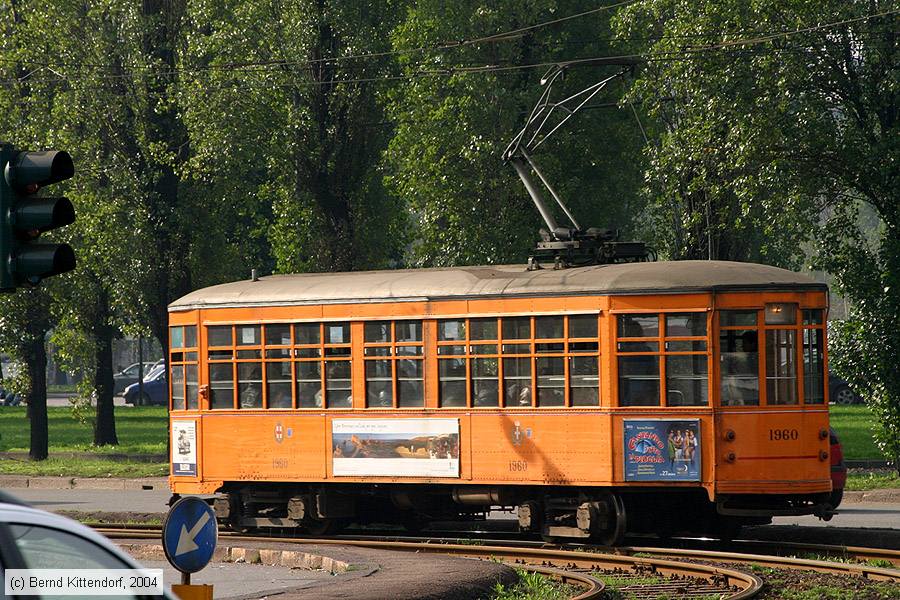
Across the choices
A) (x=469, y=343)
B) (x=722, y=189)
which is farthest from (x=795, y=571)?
(x=722, y=189)

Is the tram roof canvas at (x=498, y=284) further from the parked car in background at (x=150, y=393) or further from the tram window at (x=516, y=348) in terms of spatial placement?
the parked car in background at (x=150, y=393)

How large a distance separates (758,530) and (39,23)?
19567 mm

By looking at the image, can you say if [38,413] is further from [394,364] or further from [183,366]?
[394,364]

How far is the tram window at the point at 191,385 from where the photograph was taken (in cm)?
1922

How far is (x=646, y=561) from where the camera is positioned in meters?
14.4

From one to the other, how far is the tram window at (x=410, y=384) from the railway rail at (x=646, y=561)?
1.44 meters

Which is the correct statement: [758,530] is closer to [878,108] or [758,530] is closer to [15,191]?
[878,108]

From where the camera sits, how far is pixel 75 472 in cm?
2875

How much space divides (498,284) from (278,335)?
2809 millimetres

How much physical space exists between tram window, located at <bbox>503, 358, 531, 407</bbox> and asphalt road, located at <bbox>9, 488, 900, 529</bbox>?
3.81 meters

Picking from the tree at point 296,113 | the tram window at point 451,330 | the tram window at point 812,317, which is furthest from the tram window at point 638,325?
the tree at point 296,113

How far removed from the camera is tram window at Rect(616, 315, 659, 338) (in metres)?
15.9

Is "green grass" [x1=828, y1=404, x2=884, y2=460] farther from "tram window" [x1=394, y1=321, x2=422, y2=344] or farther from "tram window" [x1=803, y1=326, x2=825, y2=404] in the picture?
"tram window" [x1=394, y1=321, x2=422, y2=344]

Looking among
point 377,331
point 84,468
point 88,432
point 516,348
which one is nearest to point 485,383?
point 516,348
